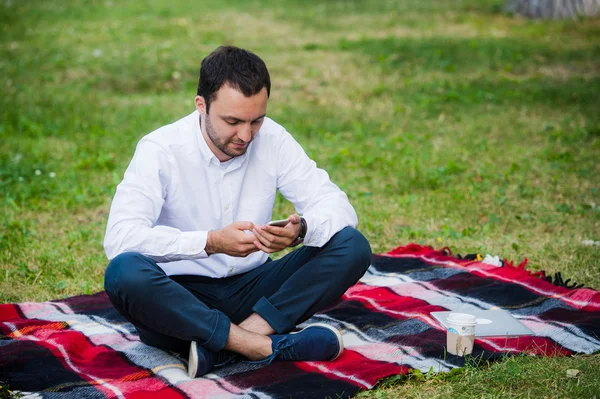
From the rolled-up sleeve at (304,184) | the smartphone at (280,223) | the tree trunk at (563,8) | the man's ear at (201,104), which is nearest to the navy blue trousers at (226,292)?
the rolled-up sleeve at (304,184)

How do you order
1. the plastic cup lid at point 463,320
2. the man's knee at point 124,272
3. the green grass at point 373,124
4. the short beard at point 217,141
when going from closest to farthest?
the man's knee at point 124,272 → the plastic cup lid at point 463,320 → the short beard at point 217,141 → the green grass at point 373,124

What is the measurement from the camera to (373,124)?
→ 349 inches

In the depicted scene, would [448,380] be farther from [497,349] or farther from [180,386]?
[180,386]

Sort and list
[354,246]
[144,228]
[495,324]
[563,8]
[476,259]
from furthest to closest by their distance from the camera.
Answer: [563,8], [476,259], [495,324], [354,246], [144,228]

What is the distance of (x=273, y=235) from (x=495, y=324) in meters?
1.37

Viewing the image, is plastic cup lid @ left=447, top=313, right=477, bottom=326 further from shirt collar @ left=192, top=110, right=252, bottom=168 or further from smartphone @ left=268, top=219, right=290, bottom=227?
shirt collar @ left=192, top=110, right=252, bottom=168

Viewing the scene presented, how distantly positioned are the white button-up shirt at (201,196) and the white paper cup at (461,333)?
0.73m

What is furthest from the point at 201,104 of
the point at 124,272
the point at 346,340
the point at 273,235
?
the point at 346,340

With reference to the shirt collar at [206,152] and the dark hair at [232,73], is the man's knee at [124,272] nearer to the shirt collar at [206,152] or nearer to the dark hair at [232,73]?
the shirt collar at [206,152]

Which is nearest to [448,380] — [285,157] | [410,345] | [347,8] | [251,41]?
[410,345]

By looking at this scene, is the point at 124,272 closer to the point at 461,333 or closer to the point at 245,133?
the point at 245,133

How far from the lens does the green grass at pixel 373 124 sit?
5199mm

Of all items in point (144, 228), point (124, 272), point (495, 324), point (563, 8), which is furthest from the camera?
point (563, 8)

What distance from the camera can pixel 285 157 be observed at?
3920mm
